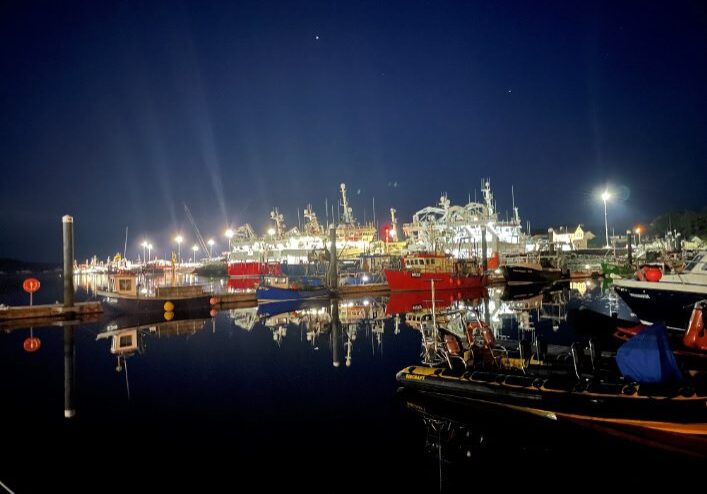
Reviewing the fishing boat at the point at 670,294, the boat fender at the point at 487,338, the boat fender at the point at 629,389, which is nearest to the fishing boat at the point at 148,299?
the boat fender at the point at 487,338

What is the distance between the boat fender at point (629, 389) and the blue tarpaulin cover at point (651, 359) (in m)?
0.37

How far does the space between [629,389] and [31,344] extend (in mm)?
21079

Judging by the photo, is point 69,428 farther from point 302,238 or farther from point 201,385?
point 302,238

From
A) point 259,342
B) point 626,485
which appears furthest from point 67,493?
point 259,342

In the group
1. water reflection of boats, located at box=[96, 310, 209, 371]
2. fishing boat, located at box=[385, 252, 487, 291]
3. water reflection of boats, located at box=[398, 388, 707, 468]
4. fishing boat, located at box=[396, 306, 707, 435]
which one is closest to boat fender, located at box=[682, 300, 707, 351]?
fishing boat, located at box=[396, 306, 707, 435]

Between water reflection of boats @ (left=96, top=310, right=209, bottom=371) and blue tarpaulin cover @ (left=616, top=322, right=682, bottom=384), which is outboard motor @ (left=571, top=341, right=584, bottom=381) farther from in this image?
water reflection of boats @ (left=96, top=310, right=209, bottom=371)

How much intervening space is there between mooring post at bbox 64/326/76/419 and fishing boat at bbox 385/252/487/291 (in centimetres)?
2271

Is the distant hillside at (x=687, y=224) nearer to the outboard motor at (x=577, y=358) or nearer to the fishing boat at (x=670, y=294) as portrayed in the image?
the fishing boat at (x=670, y=294)

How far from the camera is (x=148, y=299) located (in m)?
25.9

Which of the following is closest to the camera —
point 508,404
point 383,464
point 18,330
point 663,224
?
point 383,464

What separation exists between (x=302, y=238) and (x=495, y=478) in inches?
3541

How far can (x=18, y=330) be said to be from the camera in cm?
2158

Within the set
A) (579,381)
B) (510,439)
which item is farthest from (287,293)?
(579,381)

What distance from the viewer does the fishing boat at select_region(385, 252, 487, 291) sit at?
36469 mm
